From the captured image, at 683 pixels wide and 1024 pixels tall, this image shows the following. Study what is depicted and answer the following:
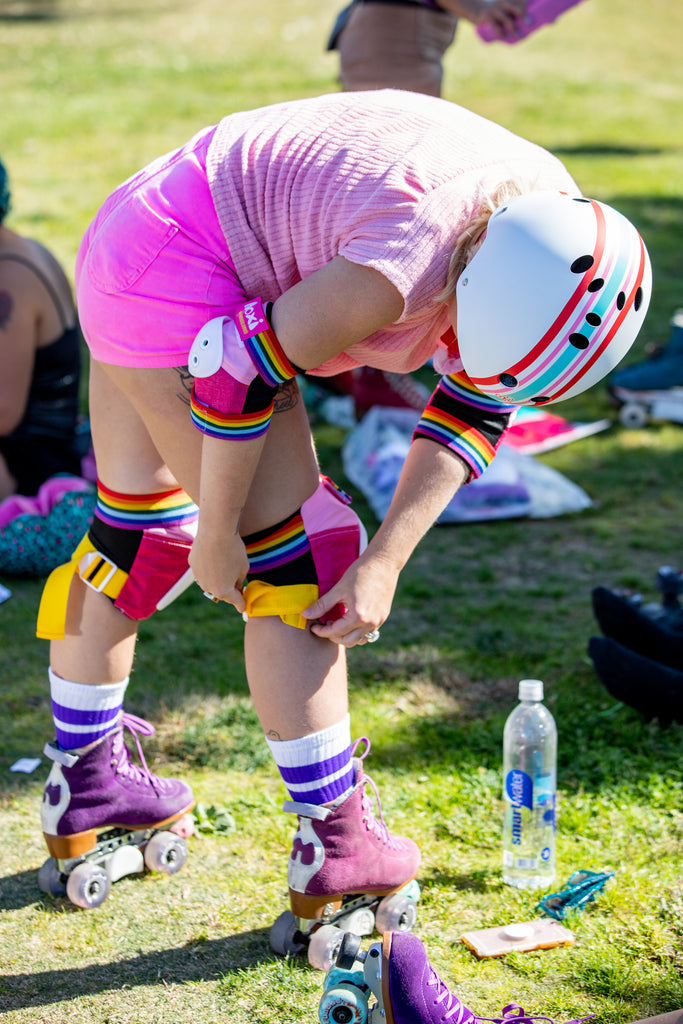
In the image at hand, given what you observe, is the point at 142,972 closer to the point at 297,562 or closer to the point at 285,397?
the point at 297,562

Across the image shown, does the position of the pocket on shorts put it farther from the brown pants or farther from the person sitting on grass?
the brown pants

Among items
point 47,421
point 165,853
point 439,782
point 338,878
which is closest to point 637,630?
point 439,782

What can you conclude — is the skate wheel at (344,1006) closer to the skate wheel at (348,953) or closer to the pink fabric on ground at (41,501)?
the skate wheel at (348,953)

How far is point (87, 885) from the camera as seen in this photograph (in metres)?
2.33

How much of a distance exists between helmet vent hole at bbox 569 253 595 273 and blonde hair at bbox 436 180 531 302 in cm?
17

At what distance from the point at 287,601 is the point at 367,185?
0.76m

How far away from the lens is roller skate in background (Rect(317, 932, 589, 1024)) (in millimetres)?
1787

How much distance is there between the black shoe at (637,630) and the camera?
3.07 m

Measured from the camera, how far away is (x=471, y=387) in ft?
6.86

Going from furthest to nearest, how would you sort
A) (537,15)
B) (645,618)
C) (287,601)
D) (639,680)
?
1. (537,15)
2. (645,618)
3. (639,680)
4. (287,601)

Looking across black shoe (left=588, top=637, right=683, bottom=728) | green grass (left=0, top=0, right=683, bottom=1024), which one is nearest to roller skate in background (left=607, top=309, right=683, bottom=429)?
green grass (left=0, top=0, right=683, bottom=1024)

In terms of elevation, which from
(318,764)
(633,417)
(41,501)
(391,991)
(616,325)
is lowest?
(633,417)

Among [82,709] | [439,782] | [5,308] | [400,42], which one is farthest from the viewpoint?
[400,42]

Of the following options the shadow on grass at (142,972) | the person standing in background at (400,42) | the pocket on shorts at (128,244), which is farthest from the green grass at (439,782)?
the person standing in background at (400,42)
